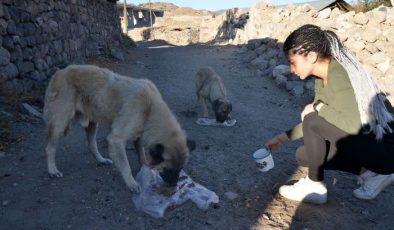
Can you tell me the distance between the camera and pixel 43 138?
18.9 feet

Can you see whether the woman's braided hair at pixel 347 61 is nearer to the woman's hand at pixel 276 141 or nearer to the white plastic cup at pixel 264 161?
the woman's hand at pixel 276 141

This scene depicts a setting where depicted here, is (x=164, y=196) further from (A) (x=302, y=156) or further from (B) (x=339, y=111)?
(B) (x=339, y=111)

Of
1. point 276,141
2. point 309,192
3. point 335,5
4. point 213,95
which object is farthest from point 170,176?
point 335,5

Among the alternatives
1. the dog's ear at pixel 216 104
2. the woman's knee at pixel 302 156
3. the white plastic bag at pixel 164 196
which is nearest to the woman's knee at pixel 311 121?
the woman's knee at pixel 302 156

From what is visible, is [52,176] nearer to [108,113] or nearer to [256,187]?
[108,113]

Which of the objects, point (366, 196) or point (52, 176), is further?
point (52, 176)

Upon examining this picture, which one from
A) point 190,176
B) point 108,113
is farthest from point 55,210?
point 190,176

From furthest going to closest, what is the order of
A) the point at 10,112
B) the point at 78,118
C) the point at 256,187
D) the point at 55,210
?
the point at 10,112
the point at 78,118
the point at 256,187
the point at 55,210

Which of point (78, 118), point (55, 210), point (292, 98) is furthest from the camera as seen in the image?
point (292, 98)

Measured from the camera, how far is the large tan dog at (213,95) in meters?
6.96

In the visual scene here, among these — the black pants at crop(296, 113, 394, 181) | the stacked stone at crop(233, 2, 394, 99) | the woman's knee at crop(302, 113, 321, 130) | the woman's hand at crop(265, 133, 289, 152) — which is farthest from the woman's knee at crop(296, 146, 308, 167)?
the stacked stone at crop(233, 2, 394, 99)

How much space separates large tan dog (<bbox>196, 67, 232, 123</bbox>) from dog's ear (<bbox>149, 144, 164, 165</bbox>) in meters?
3.12

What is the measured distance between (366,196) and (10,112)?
554 cm

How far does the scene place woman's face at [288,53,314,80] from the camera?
10.6 ft
